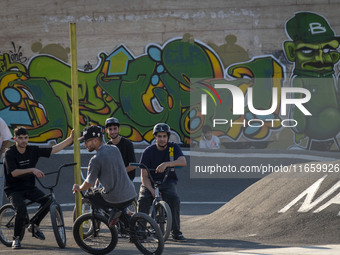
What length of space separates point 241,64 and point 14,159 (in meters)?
16.5

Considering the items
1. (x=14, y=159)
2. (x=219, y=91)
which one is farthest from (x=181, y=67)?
(x=14, y=159)

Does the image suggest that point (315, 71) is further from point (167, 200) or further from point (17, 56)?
point (167, 200)

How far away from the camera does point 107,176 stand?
9641 mm

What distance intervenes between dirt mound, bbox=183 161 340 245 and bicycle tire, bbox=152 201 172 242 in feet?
4.50

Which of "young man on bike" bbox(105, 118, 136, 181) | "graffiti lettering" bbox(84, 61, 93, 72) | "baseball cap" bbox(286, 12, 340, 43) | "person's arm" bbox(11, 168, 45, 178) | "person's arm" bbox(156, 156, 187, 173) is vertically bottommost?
"person's arm" bbox(11, 168, 45, 178)

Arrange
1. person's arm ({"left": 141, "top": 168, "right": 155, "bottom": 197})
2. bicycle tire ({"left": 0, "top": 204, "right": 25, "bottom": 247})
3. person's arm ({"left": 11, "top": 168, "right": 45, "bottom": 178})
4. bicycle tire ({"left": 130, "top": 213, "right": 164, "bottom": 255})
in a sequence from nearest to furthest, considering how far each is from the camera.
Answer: bicycle tire ({"left": 130, "top": 213, "right": 164, "bottom": 255})
person's arm ({"left": 11, "top": 168, "right": 45, "bottom": 178})
person's arm ({"left": 141, "top": 168, "right": 155, "bottom": 197})
bicycle tire ({"left": 0, "top": 204, "right": 25, "bottom": 247})

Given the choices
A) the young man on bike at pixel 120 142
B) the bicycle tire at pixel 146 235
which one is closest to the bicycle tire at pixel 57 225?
the bicycle tire at pixel 146 235

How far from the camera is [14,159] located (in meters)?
11.1

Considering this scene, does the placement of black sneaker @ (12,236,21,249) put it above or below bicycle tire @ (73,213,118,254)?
below

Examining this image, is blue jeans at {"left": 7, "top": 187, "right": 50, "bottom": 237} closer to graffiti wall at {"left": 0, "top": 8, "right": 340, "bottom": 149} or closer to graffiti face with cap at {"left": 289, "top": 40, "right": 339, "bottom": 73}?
graffiti wall at {"left": 0, "top": 8, "right": 340, "bottom": 149}

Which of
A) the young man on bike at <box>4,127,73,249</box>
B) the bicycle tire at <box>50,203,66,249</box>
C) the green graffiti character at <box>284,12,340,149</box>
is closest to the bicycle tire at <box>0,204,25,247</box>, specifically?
the young man on bike at <box>4,127,73,249</box>

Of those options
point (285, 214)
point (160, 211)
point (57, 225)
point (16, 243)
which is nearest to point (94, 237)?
point (57, 225)

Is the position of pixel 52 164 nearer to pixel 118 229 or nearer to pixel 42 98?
pixel 42 98

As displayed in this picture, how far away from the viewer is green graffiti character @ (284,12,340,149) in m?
26.2
